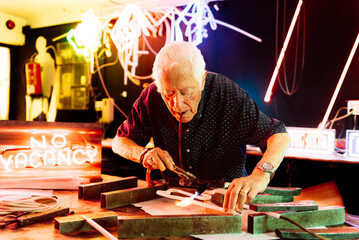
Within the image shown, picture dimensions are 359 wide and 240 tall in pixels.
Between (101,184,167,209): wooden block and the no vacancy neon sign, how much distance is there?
50 cm

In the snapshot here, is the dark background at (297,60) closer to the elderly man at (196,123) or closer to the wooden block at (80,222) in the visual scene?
the elderly man at (196,123)

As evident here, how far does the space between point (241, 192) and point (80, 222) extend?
0.63m

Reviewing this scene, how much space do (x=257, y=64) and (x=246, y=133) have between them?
3.25 metres

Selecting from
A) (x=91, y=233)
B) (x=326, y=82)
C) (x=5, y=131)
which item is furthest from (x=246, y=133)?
(x=326, y=82)

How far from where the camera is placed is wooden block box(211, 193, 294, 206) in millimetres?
1396

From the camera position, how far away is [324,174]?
454 cm

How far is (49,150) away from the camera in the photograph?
5.86 feet

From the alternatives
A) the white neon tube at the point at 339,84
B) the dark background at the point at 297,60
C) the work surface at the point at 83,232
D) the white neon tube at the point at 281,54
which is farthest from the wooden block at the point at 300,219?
the white neon tube at the point at 281,54

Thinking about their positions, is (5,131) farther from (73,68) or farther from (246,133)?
(73,68)

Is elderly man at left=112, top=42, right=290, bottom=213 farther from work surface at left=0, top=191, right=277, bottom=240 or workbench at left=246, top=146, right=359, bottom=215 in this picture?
workbench at left=246, top=146, right=359, bottom=215

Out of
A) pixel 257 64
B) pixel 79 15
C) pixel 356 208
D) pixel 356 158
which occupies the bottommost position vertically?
pixel 356 208

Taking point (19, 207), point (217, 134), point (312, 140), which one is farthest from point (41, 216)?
point (312, 140)

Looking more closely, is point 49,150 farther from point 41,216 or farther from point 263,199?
point 263,199

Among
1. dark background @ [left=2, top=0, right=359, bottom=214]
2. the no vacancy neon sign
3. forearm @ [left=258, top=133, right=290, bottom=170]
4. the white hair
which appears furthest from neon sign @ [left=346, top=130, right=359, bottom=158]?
the no vacancy neon sign
